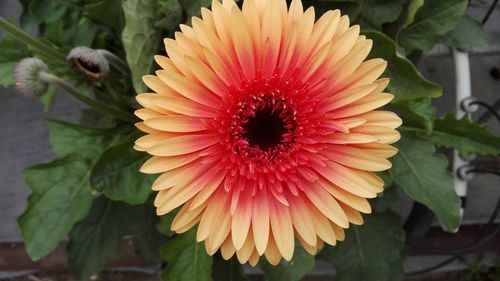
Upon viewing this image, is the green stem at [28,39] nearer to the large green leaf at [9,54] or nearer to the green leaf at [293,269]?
the large green leaf at [9,54]

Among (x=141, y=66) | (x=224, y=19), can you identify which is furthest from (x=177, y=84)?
(x=141, y=66)

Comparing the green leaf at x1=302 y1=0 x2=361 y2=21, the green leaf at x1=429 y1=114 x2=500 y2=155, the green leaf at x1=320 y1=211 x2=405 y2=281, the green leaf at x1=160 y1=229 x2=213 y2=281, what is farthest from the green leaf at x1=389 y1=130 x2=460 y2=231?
the green leaf at x1=160 y1=229 x2=213 y2=281

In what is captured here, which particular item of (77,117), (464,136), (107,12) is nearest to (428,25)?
(464,136)

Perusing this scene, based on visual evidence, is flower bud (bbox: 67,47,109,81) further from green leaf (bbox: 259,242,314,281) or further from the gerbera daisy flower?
green leaf (bbox: 259,242,314,281)

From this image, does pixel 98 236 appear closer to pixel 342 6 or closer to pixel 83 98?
pixel 83 98

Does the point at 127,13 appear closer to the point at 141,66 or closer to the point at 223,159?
the point at 141,66

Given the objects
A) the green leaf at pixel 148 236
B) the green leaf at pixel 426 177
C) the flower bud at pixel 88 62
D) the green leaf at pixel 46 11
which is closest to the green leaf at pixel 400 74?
the green leaf at pixel 426 177
